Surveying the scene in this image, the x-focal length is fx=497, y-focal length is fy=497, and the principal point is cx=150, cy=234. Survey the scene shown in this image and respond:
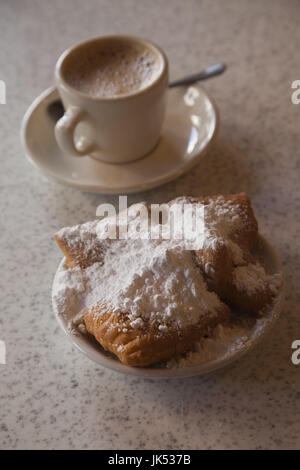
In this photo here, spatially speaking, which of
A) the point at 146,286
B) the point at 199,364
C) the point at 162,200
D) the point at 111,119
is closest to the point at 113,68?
the point at 111,119

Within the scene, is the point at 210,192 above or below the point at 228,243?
below

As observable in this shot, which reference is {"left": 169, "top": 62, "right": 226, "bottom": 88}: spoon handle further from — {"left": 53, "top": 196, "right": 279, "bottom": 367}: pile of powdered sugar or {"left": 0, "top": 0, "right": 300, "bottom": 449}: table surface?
{"left": 53, "top": 196, "right": 279, "bottom": 367}: pile of powdered sugar

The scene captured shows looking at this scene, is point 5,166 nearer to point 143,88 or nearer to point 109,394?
point 143,88

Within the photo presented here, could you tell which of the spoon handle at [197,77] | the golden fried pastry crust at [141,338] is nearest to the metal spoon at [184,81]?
the spoon handle at [197,77]

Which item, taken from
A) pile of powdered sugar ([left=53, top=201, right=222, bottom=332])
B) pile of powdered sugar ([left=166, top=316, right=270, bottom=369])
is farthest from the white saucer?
pile of powdered sugar ([left=166, top=316, right=270, bottom=369])

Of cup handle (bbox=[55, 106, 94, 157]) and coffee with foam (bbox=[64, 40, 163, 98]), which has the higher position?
coffee with foam (bbox=[64, 40, 163, 98])

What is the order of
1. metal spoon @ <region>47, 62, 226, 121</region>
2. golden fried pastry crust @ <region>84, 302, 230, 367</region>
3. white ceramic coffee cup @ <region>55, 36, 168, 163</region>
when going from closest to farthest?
golden fried pastry crust @ <region>84, 302, 230, 367</region> < white ceramic coffee cup @ <region>55, 36, 168, 163</region> < metal spoon @ <region>47, 62, 226, 121</region>
